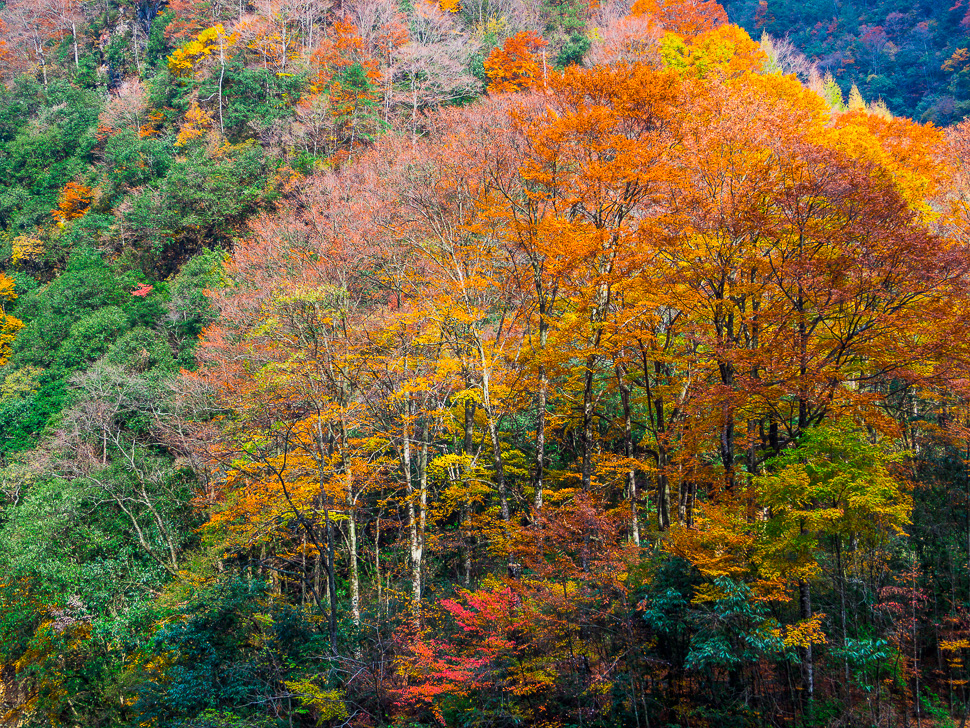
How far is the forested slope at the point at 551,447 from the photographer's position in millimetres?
11680

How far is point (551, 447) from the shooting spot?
21078 mm

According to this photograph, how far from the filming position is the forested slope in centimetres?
1168

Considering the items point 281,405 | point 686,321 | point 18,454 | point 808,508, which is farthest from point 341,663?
point 18,454

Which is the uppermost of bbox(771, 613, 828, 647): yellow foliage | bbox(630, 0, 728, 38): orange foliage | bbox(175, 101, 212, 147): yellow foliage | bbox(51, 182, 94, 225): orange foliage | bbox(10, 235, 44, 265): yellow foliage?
bbox(630, 0, 728, 38): orange foliage

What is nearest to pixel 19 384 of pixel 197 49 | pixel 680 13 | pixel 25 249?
pixel 25 249

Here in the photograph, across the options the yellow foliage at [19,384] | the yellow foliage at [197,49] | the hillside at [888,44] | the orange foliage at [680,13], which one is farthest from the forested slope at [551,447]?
the hillside at [888,44]

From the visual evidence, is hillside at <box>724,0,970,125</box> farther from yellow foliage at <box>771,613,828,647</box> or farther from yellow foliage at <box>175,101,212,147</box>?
yellow foliage at <box>175,101,212,147</box>

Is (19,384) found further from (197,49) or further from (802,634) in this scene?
(802,634)

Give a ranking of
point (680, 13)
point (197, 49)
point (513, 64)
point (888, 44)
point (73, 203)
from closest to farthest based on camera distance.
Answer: point (680, 13) → point (513, 64) → point (73, 203) → point (197, 49) → point (888, 44)

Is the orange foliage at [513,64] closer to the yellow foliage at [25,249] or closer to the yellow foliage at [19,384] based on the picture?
the yellow foliage at [19,384]

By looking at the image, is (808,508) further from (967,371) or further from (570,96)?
(570,96)

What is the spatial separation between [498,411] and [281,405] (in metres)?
5.54

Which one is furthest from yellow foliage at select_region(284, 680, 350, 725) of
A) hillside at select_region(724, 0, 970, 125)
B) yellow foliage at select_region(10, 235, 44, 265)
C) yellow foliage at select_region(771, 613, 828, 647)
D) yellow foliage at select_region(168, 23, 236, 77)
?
hillside at select_region(724, 0, 970, 125)

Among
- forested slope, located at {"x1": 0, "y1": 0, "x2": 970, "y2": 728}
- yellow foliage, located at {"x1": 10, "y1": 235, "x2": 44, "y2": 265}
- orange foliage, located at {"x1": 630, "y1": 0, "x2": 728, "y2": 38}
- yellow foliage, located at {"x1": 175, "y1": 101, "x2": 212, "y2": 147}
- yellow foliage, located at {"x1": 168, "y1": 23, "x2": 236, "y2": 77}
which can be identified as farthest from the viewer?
yellow foliage, located at {"x1": 168, "y1": 23, "x2": 236, "y2": 77}
